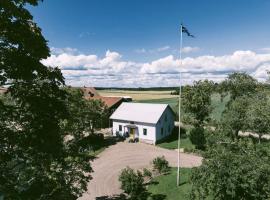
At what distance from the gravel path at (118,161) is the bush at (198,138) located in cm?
332

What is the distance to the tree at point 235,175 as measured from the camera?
19.8 m

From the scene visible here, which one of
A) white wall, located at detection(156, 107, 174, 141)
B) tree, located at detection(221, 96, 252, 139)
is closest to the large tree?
tree, located at detection(221, 96, 252, 139)

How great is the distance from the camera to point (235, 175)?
781 inches

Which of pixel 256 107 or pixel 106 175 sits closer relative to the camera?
pixel 106 175

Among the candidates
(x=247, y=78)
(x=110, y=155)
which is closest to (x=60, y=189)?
(x=110, y=155)

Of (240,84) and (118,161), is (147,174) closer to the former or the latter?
(118,161)

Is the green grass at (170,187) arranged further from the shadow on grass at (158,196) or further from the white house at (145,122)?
the white house at (145,122)

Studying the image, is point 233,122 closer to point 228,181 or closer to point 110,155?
point 110,155

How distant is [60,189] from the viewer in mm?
14578

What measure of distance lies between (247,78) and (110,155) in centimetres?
3884

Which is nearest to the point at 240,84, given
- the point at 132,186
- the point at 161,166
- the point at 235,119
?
the point at 235,119

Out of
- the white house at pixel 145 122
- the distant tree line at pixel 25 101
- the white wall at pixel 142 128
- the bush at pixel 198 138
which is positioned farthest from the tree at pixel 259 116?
the distant tree line at pixel 25 101

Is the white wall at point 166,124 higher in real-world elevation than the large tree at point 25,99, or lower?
lower

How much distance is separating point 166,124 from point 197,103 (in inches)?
318
